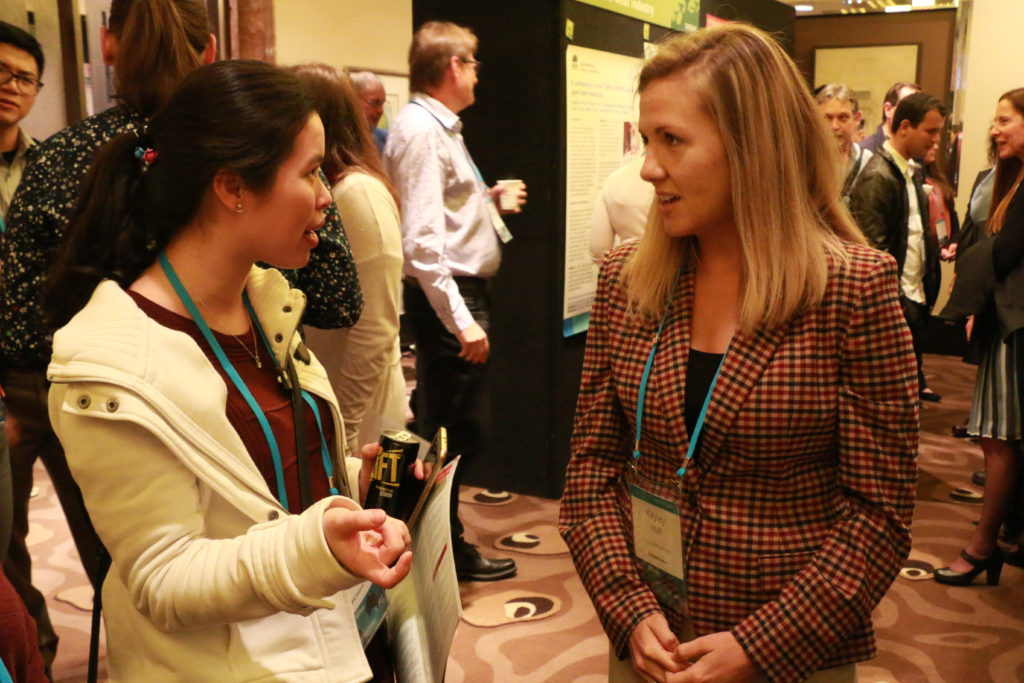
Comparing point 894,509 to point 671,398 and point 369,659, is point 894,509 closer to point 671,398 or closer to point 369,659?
point 671,398

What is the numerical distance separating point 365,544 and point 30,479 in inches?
74.1

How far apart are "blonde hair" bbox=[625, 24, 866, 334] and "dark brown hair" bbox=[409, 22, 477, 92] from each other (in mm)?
2045

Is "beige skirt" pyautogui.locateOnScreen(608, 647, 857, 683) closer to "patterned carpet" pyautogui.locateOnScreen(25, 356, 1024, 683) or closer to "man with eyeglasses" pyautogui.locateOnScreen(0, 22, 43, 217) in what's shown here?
"patterned carpet" pyautogui.locateOnScreen(25, 356, 1024, 683)

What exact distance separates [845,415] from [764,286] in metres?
0.21

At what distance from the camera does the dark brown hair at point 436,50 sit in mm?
3367

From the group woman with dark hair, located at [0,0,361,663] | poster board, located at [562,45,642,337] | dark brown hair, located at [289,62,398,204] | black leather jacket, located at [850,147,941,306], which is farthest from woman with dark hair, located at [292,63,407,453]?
black leather jacket, located at [850,147,941,306]

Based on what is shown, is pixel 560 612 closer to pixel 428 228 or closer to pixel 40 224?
pixel 428 228

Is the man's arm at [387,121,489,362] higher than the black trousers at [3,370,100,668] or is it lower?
higher

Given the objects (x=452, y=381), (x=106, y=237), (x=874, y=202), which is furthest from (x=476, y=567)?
(x=106, y=237)

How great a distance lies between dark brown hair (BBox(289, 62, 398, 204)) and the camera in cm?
254

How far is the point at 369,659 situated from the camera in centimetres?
144

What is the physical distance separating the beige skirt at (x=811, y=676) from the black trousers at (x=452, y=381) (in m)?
1.92

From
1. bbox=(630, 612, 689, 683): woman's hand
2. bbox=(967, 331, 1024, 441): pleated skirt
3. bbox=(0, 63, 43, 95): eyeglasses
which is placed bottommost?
bbox=(967, 331, 1024, 441): pleated skirt

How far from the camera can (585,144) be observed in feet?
14.0
